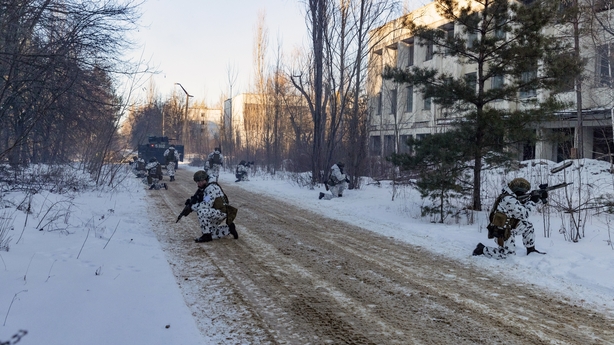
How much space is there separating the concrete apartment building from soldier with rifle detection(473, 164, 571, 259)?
10.2m

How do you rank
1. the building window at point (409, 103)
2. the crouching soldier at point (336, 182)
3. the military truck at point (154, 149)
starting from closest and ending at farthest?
the crouching soldier at point (336, 182) < the military truck at point (154, 149) < the building window at point (409, 103)

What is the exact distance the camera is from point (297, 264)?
6.75 metres

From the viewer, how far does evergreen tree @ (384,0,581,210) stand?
10.3 m

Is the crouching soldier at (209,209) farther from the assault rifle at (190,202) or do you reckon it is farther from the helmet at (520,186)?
the helmet at (520,186)

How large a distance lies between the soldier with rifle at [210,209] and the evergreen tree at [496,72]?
562 centimetres

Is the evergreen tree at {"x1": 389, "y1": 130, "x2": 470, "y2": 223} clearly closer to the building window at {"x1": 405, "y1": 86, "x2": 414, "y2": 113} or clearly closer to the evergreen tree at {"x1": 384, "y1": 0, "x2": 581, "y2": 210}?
the evergreen tree at {"x1": 384, "y1": 0, "x2": 581, "y2": 210}

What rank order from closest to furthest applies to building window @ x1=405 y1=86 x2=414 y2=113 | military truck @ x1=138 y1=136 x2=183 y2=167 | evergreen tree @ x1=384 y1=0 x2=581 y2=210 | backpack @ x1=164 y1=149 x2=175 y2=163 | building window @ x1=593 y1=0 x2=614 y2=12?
evergreen tree @ x1=384 y1=0 x2=581 y2=210, building window @ x1=593 y1=0 x2=614 y2=12, backpack @ x1=164 y1=149 x2=175 y2=163, military truck @ x1=138 y1=136 x2=183 y2=167, building window @ x1=405 y1=86 x2=414 y2=113

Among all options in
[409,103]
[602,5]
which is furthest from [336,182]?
[409,103]

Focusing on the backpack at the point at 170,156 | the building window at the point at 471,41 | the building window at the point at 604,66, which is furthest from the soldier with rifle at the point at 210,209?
the building window at the point at 604,66

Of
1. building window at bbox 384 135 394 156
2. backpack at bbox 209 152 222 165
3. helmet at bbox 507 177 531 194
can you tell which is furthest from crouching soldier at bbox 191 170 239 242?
building window at bbox 384 135 394 156

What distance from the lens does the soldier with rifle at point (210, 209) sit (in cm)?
834

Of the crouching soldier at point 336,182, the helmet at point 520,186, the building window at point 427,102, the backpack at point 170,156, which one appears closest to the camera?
the helmet at point 520,186

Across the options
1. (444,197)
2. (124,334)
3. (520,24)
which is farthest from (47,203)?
(520,24)

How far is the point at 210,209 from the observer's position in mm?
8352
